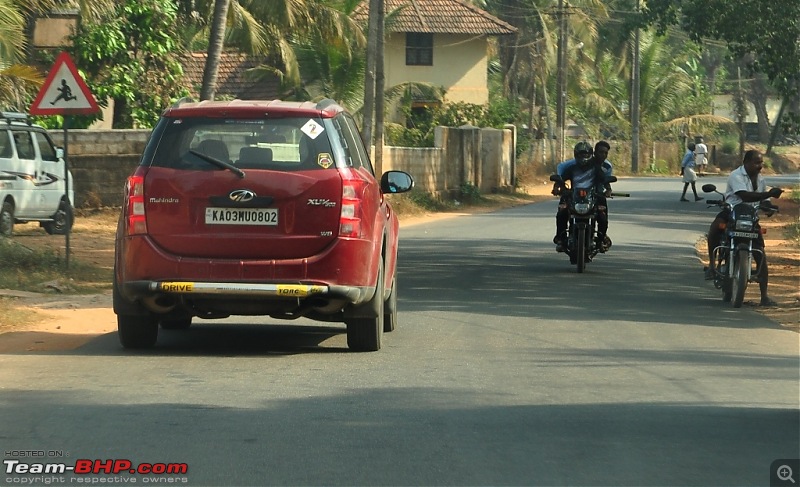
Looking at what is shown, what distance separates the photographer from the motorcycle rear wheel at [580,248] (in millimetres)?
17297

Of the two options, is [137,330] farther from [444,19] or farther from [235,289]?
[444,19]

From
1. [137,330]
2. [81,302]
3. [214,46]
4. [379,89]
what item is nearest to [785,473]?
[137,330]

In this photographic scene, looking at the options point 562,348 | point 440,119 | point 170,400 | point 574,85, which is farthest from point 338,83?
point 170,400

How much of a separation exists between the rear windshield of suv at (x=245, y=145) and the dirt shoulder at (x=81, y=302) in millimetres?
2054

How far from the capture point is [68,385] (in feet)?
27.6

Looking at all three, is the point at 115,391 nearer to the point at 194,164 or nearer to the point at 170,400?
the point at 170,400

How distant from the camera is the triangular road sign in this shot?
1582 centimetres

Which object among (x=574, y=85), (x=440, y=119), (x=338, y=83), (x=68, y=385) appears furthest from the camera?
(x=574, y=85)

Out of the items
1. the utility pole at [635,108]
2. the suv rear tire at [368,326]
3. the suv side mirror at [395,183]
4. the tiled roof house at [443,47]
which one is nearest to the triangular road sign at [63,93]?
the suv side mirror at [395,183]

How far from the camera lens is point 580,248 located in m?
17.4

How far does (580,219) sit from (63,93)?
6685 mm

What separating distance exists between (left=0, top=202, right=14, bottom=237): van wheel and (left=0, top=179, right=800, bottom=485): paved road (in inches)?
358

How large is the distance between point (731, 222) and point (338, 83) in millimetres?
28936

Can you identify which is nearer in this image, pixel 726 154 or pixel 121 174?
pixel 121 174
